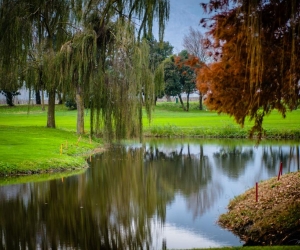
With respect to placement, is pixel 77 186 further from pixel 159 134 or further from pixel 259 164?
pixel 159 134

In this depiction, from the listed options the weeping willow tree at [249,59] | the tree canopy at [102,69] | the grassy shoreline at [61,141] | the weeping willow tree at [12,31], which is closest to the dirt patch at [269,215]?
the grassy shoreline at [61,141]

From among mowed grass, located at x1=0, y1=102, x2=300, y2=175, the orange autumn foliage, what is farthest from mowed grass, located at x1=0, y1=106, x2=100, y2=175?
the orange autumn foliage

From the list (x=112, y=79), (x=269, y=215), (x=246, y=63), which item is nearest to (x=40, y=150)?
(x=112, y=79)

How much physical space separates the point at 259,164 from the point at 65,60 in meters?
10.9

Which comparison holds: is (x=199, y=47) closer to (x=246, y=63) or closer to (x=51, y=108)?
(x=246, y=63)

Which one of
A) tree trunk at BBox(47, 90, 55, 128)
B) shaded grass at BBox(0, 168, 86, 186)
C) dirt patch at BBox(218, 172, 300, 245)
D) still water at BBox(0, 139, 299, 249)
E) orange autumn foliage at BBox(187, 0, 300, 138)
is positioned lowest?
still water at BBox(0, 139, 299, 249)

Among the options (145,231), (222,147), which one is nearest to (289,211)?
(145,231)

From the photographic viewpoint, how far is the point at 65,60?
2570 centimetres

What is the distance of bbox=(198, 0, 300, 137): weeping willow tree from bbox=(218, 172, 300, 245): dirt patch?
2.10m

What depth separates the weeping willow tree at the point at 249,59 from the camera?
7.52 meters

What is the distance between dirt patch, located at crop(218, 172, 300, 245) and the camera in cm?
1076

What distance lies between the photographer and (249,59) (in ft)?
27.9

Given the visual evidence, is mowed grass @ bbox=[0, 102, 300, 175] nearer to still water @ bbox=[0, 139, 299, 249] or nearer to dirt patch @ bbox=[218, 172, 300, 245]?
still water @ bbox=[0, 139, 299, 249]

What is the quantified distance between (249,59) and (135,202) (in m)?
9.20
